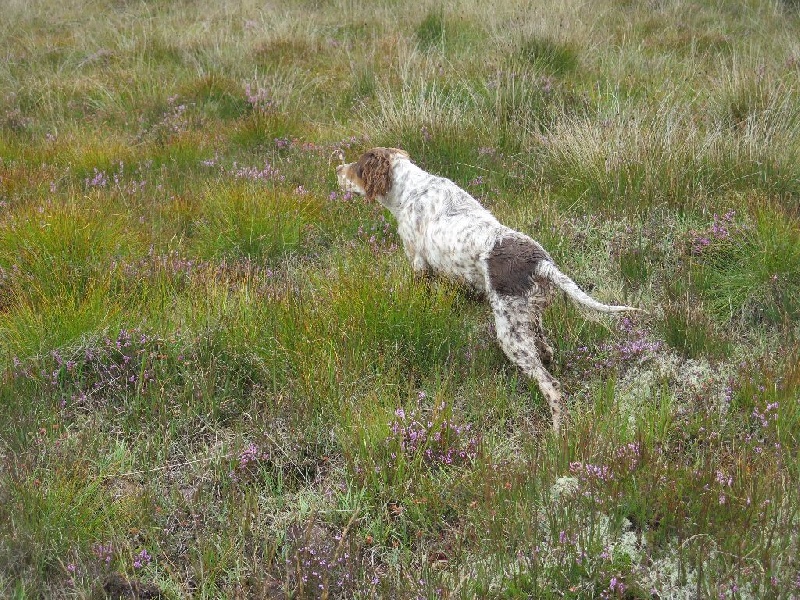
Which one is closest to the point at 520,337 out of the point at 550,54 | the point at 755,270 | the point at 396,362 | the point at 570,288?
the point at 570,288

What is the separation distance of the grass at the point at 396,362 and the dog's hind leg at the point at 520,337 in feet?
0.50

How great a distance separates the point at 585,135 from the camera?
5.64 meters

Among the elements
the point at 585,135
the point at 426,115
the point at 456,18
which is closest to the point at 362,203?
the point at 426,115

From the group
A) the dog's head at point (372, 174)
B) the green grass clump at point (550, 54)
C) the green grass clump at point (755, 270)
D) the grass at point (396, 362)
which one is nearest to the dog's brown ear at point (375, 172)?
the dog's head at point (372, 174)

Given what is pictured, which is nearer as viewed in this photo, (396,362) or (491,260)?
(396,362)

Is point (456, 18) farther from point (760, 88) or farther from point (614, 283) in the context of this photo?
point (614, 283)

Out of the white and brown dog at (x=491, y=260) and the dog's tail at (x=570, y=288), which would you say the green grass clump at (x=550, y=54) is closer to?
the white and brown dog at (x=491, y=260)

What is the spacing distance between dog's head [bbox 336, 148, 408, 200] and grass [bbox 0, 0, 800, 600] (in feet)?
1.31

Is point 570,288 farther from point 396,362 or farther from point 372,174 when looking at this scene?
point 372,174

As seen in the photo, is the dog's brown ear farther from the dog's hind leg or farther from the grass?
the dog's hind leg

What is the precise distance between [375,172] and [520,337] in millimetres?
1716

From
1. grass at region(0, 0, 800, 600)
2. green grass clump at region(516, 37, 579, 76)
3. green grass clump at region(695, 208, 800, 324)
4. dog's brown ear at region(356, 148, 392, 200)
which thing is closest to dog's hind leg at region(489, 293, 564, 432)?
grass at region(0, 0, 800, 600)

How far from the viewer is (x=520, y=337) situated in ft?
11.3

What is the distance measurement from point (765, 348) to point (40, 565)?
3.38 metres
